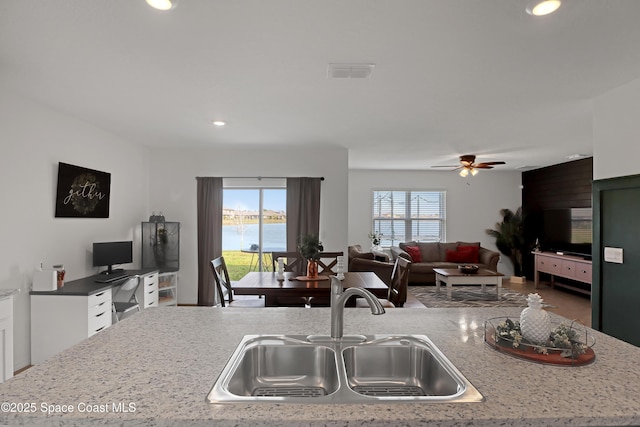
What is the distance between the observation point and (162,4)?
174 centimetres

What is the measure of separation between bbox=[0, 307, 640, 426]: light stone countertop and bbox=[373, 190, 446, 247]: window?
22.6 feet

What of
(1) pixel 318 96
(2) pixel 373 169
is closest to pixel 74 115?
(1) pixel 318 96

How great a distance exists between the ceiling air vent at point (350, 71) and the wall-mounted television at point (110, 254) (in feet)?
10.9

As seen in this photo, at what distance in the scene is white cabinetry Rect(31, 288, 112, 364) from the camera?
3232mm

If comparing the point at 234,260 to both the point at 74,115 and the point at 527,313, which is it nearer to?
the point at 74,115

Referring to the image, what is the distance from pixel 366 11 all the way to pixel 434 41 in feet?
1.77

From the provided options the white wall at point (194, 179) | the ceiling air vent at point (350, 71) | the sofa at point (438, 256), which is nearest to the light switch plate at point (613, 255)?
the ceiling air vent at point (350, 71)

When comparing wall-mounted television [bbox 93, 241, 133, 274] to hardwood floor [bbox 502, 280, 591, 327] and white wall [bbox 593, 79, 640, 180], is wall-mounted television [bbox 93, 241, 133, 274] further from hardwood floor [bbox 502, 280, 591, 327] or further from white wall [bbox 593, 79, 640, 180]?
hardwood floor [bbox 502, 280, 591, 327]

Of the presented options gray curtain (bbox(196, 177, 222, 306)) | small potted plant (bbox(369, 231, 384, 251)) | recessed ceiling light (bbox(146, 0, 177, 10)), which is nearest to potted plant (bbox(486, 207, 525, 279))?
small potted plant (bbox(369, 231, 384, 251))

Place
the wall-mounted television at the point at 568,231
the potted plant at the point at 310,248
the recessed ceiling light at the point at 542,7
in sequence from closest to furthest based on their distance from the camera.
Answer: the recessed ceiling light at the point at 542,7 < the potted plant at the point at 310,248 < the wall-mounted television at the point at 568,231

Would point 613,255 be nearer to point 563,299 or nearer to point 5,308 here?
point 563,299

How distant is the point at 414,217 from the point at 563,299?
331 cm

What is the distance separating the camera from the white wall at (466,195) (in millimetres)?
8289

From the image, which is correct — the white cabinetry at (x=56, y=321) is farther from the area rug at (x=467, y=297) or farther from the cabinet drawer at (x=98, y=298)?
the area rug at (x=467, y=297)
